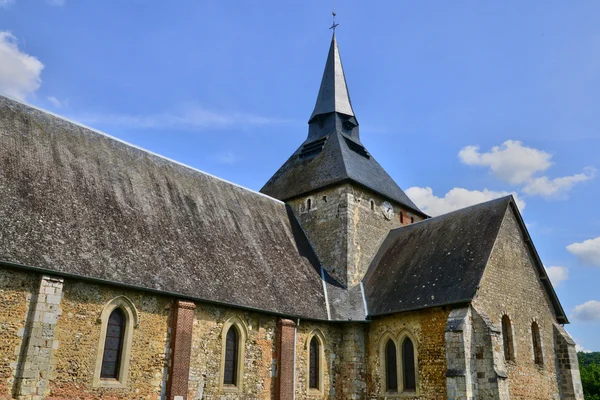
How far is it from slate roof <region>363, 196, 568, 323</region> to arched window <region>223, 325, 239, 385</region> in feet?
17.0

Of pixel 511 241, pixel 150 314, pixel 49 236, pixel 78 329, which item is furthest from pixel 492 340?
pixel 49 236

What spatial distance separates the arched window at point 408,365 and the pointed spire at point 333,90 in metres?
13.0

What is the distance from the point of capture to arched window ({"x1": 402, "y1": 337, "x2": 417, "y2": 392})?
17.3 m

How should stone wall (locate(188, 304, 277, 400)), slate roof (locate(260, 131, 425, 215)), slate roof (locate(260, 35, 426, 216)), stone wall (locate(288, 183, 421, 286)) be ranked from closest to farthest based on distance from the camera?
stone wall (locate(188, 304, 277, 400))
stone wall (locate(288, 183, 421, 286))
slate roof (locate(260, 131, 425, 215))
slate roof (locate(260, 35, 426, 216))

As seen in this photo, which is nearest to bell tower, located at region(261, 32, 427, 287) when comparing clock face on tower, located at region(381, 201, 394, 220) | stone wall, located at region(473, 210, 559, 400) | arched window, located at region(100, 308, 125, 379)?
clock face on tower, located at region(381, 201, 394, 220)

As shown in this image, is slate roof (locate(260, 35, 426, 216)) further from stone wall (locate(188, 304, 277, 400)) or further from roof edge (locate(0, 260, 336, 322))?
stone wall (locate(188, 304, 277, 400))

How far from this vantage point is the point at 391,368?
18188 mm

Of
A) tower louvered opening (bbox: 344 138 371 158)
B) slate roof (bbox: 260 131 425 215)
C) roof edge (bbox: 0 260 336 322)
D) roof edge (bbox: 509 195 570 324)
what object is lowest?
roof edge (bbox: 0 260 336 322)

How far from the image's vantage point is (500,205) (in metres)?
19.1

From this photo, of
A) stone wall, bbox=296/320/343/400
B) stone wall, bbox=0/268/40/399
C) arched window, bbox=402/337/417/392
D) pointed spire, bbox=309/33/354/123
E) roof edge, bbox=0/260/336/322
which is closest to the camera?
stone wall, bbox=0/268/40/399

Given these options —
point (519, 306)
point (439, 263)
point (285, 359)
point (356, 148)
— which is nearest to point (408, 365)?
point (439, 263)

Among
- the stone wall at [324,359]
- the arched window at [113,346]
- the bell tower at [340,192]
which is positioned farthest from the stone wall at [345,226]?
the arched window at [113,346]

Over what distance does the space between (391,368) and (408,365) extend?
31.7 inches

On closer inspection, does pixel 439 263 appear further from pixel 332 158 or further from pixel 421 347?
pixel 332 158
